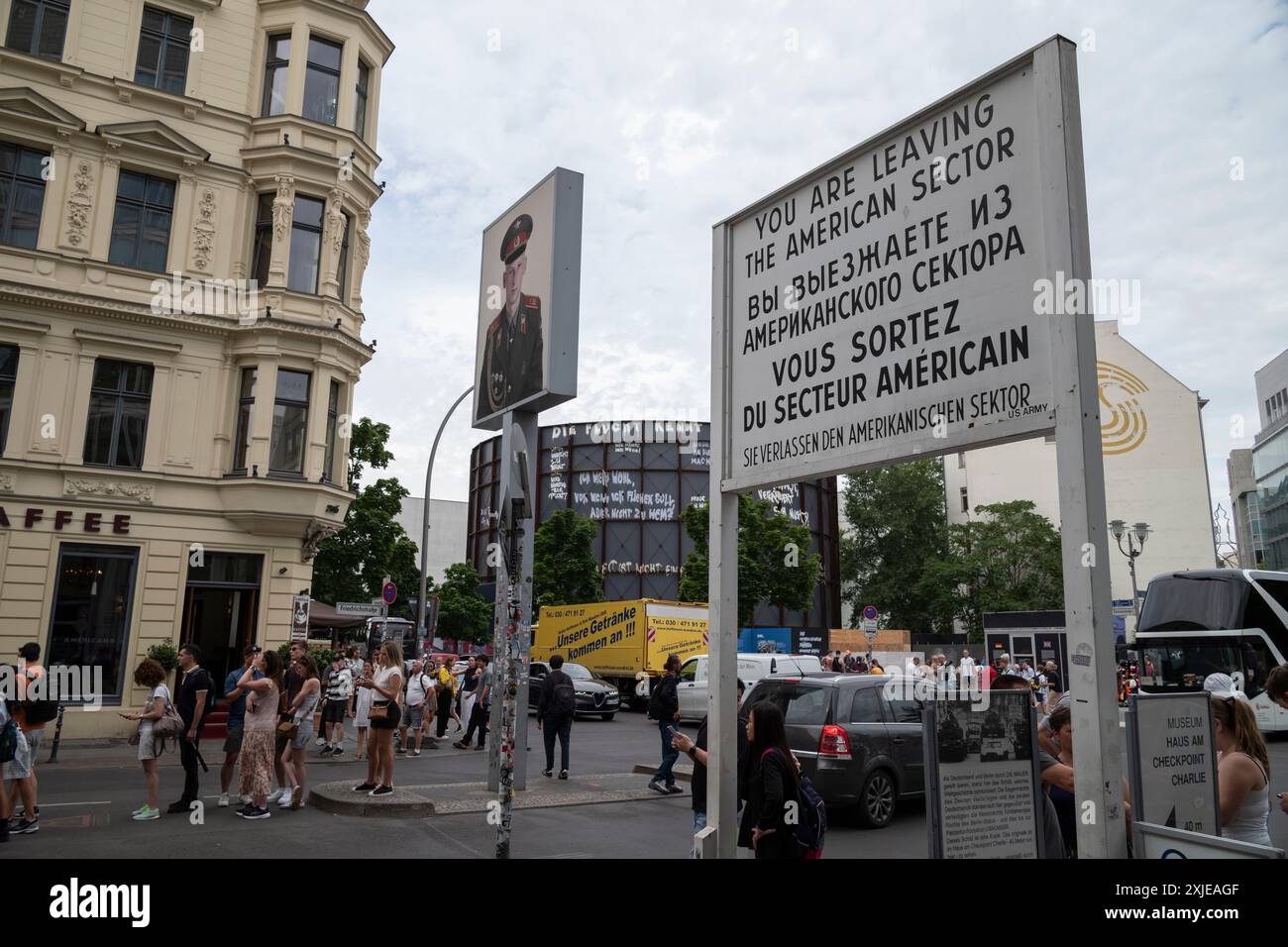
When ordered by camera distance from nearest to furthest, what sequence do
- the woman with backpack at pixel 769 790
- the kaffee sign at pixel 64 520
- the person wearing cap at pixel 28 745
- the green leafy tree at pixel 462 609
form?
the woman with backpack at pixel 769 790 → the person wearing cap at pixel 28 745 → the kaffee sign at pixel 64 520 → the green leafy tree at pixel 462 609

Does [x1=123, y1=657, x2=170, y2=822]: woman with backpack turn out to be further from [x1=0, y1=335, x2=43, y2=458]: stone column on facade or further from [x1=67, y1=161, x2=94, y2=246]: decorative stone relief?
[x1=67, y1=161, x2=94, y2=246]: decorative stone relief

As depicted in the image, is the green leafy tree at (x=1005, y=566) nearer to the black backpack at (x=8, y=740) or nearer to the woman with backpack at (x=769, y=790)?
the black backpack at (x=8, y=740)

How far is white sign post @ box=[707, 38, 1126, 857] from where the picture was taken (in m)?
3.64

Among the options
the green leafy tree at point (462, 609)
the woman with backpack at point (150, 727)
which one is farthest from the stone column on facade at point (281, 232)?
the green leafy tree at point (462, 609)

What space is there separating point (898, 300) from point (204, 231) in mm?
21073

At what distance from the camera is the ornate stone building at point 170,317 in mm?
19656

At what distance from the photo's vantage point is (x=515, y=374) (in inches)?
504

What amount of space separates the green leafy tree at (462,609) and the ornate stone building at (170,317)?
3594cm

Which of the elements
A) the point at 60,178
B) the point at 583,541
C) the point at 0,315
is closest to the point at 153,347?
the point at 0,315

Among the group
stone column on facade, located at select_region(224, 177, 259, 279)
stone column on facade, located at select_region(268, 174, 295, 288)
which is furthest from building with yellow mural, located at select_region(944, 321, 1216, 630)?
stone column on facade, located at select_region(224, 177, 259, 279)

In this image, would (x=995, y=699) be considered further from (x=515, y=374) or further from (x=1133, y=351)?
(x=1133, y=351)

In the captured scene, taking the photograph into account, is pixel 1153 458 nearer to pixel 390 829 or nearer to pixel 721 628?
pixel 390 829

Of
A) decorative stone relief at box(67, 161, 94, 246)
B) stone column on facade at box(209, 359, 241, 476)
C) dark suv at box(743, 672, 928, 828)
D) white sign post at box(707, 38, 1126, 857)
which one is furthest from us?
stone column on facade at box(209, 359, 241, 476)
